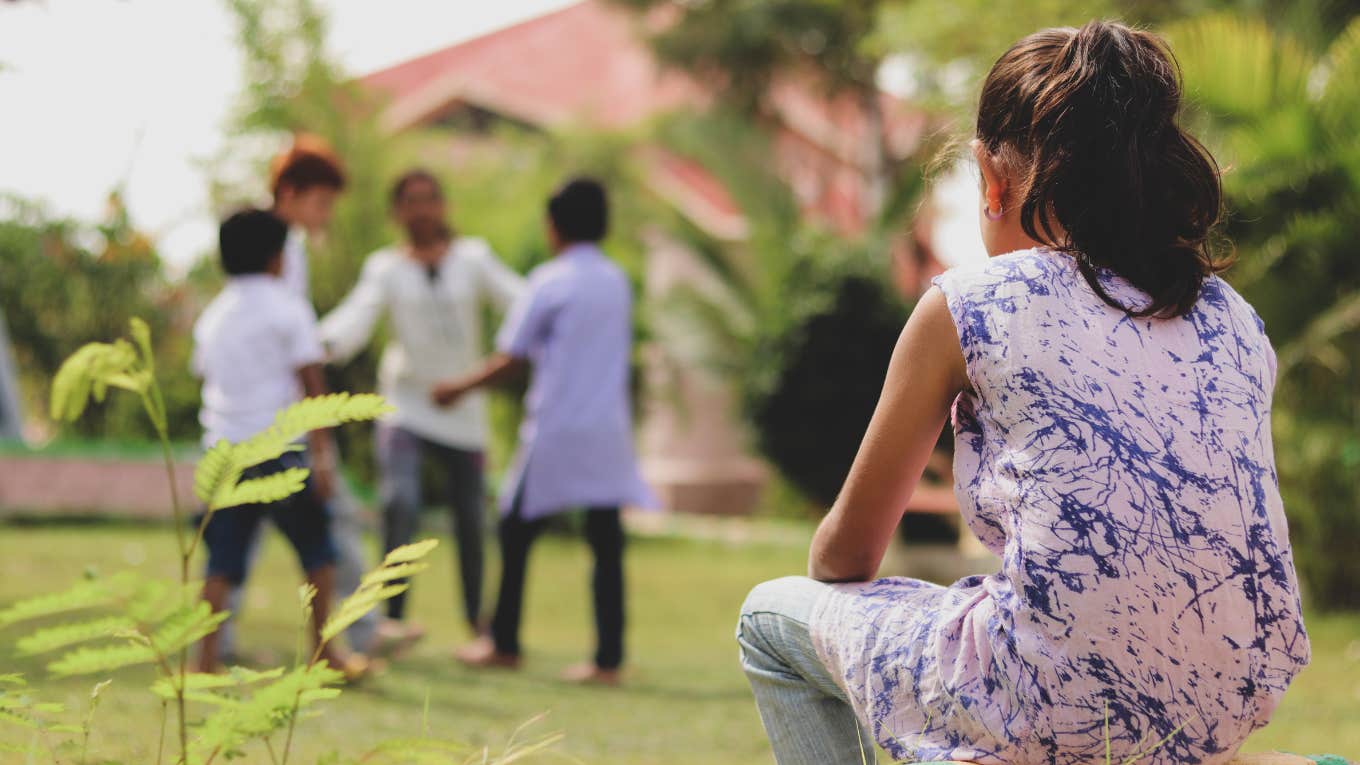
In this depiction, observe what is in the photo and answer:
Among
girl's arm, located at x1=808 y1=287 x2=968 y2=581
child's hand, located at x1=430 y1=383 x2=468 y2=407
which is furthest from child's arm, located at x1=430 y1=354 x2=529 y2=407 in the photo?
girl's arm, located at x1=808 y1=287 x2=968 y2=581

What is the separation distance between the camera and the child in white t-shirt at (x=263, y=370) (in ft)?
16.5

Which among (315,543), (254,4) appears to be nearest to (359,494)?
(254,4)

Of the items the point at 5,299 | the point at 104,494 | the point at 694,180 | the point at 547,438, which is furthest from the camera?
the point at 694,180

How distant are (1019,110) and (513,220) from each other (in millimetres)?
14083

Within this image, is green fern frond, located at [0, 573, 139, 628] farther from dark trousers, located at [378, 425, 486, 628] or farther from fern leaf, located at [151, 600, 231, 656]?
dark trousers, located at [378, 425, 486, 628]

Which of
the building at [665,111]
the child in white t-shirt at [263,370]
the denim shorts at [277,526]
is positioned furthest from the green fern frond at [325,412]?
the building at [665,111]

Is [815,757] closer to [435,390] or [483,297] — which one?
[435,390]

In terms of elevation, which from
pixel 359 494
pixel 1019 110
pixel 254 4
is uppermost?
pixel 254 4

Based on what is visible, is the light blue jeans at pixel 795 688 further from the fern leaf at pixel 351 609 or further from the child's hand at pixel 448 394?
the child's hand at pixel 448 394

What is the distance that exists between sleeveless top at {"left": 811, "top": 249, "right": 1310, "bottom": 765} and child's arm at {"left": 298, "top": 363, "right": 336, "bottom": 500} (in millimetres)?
3351

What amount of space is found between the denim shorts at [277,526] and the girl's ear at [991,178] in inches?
122

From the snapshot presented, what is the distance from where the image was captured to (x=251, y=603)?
855cm

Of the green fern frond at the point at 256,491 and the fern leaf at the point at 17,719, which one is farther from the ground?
the green fern frond at the point at 256,491

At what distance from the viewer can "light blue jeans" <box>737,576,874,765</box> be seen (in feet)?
7.53
